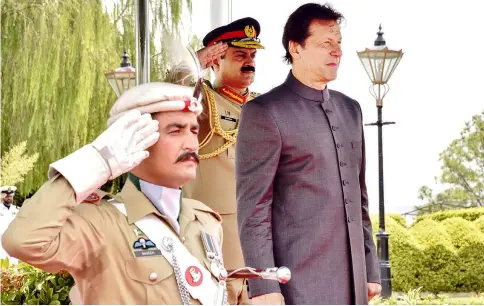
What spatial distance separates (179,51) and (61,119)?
9751 mm

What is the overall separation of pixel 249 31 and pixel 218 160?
2.03 feet

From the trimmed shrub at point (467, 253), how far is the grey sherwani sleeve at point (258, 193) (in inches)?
399

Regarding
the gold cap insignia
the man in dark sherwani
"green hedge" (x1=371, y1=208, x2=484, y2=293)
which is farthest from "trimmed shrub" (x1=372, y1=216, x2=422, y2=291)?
the man in dark sherwani

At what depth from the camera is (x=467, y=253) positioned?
1291cm

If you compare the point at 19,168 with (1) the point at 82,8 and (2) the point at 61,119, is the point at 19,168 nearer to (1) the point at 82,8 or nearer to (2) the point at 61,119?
(2) the point at 61,119

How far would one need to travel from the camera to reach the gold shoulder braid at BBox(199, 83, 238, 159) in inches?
177

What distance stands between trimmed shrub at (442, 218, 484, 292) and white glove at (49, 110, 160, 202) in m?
Answer: 11.3

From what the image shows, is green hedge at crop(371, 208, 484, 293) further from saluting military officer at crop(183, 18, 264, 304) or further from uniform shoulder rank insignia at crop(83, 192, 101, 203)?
uniform shoulder rank insignia at crop(83, 192, 101, 203)

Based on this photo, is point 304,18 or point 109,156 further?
point 304,18

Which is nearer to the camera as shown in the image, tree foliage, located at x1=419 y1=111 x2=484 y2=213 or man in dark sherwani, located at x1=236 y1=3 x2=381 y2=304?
man in dark sherwani, located at x1=236 y1=3 x2=381 y2=304

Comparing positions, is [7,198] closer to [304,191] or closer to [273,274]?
[304,191]

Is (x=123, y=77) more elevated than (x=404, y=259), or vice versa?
(x=123, y=77)

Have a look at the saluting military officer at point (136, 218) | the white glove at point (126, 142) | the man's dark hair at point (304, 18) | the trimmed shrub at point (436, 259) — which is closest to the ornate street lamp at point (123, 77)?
the man's dark hair at point (304, 18)

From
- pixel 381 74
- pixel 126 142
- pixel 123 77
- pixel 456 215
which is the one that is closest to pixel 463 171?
pixel 456 215
